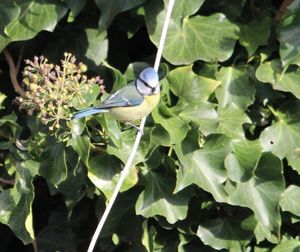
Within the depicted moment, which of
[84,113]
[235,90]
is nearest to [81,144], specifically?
[84,113]

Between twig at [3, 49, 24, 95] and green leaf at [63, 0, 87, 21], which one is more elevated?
green leaf at [63, 0, 87, 21]

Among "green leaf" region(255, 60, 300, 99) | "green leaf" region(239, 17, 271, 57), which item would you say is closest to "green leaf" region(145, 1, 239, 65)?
"green leaf" region(239, 17, 271, 57)

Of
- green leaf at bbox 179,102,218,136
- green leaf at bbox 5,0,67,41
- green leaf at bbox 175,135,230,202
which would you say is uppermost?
green leaf at bbox 5,0,67,41

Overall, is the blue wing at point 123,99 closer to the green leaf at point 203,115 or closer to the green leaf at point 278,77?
the green leaf at point 203,115

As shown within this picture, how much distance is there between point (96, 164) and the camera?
2.64m

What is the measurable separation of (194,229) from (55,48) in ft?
2.88

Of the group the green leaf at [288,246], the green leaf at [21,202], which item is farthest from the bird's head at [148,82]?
the green leaf at [288,246]

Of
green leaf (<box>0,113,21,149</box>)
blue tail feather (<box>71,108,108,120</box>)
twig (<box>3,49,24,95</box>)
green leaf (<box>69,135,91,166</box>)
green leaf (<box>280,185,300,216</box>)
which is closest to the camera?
blue tail feather (<box>71,108,108,120</box>)

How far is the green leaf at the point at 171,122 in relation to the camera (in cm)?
260

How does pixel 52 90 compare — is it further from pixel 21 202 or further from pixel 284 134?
pixel 284 134

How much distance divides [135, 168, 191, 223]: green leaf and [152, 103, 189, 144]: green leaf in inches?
7.5

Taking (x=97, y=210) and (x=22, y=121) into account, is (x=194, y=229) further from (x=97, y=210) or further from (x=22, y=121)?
(x=22, y=121)

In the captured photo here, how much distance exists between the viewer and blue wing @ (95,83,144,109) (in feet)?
8.27

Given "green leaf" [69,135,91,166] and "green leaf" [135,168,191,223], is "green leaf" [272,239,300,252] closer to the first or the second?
"green leaf" [135,168,191,223]
